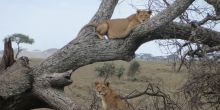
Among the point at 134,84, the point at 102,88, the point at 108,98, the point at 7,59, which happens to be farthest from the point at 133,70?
the point at 108,98

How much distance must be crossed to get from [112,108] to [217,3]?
2615 millimetres

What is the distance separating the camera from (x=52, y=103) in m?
9.01

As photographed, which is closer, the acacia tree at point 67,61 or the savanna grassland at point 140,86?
the acacia tree at point 67,61

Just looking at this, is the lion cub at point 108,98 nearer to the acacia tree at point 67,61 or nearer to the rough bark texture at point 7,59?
the acacia tree at point 67,61

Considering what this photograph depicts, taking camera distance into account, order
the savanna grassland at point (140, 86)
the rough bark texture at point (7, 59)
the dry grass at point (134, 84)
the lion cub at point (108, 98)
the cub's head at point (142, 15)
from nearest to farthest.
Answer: the lion cub at point (108, 98) → the cub's head at point (142, 15) → the rough bark texture at point (7, 59) → the savanna grassland at point (140, 86) → the dry grass at point (134, 84)

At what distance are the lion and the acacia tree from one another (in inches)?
4.7

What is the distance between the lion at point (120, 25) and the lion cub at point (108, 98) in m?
0.91

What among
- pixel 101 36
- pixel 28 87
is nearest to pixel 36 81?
pixel 28 87

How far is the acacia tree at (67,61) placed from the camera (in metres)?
8.91

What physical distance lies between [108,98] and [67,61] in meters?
1.12

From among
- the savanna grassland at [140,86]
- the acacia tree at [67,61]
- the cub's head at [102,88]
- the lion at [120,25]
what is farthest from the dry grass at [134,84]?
the lion at [120,25]

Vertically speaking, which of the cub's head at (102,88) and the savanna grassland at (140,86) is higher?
the cub's head at (102,88)

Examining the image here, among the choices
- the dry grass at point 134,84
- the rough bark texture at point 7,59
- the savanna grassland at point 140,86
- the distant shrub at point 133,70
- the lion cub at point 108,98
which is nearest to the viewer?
the lion cub at point 108,98

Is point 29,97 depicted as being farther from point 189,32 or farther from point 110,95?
point 189,32
